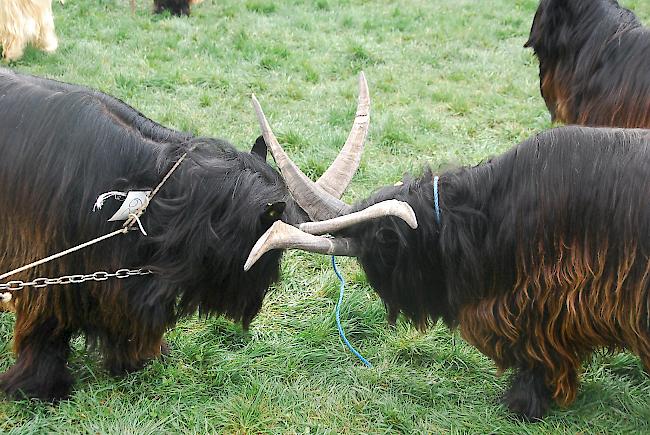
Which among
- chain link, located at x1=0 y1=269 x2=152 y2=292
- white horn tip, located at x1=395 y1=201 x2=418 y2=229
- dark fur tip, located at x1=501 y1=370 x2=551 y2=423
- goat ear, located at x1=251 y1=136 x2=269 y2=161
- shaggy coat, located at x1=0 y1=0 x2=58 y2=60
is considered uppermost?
goat ear, located at x1=251 y1=136 x2=269 y2=161

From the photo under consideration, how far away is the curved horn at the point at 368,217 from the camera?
2887 mm

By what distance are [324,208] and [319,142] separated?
126 inches

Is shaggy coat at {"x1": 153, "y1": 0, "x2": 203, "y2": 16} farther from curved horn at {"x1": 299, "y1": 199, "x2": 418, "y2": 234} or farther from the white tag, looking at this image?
curved horn at {"x1": 299, "y1": 199, "x2": 418, "y2": 234}

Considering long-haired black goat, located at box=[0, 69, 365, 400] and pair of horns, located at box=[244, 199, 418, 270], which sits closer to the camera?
pair of horns, located at box=[244, 199, 418, 270]

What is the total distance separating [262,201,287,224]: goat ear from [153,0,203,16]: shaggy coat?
8132mm

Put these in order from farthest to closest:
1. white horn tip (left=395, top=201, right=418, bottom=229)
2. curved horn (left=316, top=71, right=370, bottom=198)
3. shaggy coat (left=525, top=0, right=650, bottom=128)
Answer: shaggy coat (left=525, top=0, right=650, bottom=128) → curved horn (left=316, top=71, right=370, bottom=198) → white horn tip (left=395, top=201, right=418, bottom=229)

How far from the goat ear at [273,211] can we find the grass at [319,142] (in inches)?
39.9

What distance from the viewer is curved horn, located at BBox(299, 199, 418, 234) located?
2.89 metres

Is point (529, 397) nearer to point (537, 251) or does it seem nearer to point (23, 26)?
point (537, 251)

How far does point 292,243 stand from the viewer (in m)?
2.84

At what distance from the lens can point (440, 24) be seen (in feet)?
34.1

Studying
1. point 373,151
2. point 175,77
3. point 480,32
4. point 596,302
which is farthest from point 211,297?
point 480,32

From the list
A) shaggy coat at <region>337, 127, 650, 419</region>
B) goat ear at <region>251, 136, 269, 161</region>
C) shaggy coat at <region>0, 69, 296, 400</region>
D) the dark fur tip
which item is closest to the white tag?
shaggy coat at <region>0, 69, 296, 400</region>

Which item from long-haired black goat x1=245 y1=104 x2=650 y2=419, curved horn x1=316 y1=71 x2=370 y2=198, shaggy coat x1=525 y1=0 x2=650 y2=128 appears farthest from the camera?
shaggy coat x1=525 y1=0 x2=650 y2=128
